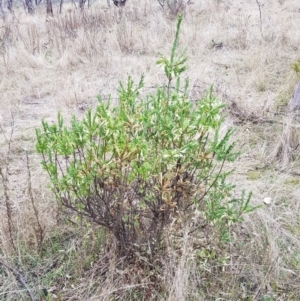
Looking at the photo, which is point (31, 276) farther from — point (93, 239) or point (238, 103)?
point (238, 103)

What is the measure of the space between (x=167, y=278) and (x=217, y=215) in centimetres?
36

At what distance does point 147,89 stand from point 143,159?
2.75m

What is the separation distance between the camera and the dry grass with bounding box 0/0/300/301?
5.68 feet

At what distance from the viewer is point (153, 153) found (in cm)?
164

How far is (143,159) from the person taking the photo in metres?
1.50

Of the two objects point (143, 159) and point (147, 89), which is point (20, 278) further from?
point (147, 89)

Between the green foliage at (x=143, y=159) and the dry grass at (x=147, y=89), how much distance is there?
0.54ft

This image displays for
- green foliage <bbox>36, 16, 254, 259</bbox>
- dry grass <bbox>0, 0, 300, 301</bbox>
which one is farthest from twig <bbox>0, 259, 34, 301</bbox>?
green foliage <bbox>36, 16, 254, 259</bbox>

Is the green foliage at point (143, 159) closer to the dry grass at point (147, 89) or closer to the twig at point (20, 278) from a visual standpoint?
the dry grass at point (147, 89)

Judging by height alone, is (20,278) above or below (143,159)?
below

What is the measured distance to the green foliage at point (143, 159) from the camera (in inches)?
59.1

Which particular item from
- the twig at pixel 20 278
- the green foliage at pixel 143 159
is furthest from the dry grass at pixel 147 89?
the green foliage at pixel 143 159

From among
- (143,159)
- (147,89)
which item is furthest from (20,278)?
(147,89)

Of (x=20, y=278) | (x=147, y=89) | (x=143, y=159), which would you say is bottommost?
(x=20, y=278)
